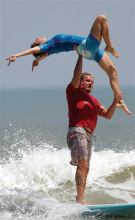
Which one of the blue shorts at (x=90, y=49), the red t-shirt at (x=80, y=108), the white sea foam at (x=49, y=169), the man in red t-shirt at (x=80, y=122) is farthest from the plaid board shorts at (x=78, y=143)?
the white sea foam at (x=49, y=169)

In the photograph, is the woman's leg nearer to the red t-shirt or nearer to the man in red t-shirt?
the man in red t-shirt

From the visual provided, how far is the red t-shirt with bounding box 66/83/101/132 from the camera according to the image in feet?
18.7

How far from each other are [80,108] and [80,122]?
0.70ft

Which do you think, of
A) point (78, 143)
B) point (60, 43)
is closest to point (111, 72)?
point (60, 43)

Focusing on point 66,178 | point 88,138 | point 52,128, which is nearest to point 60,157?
point 66,178

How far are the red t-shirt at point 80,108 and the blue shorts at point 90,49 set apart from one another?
0.52 meters

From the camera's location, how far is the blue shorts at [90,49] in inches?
222

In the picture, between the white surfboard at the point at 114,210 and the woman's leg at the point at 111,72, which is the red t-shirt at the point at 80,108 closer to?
the woman's leg at the point at 111,72

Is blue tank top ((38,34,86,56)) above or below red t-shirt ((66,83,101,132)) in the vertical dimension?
above

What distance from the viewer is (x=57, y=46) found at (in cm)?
587

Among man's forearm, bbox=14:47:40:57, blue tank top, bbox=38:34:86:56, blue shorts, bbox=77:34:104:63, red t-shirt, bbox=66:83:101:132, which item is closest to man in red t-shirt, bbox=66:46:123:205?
red t-shirt, bbox=66:83:101:132

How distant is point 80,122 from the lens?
5676 millimetres

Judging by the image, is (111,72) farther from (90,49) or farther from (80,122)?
(80,122)

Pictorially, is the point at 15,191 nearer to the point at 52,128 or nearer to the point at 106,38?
the point at 106,38
